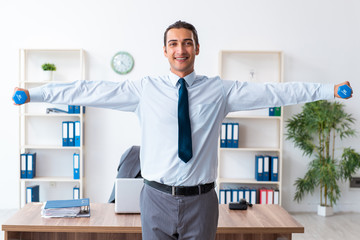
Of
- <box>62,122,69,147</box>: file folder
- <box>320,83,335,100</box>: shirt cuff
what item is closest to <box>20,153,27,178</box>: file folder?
<box>62,122,69,147</box>: file folder

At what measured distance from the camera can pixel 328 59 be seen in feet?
16.3

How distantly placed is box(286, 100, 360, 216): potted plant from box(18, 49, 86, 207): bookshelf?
2.66 metres

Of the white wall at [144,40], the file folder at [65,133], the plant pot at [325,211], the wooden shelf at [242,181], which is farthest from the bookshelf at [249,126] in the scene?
the file folder at [65,133]

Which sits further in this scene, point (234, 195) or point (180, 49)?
point (234, 195)

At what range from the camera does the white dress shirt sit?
1.69 m

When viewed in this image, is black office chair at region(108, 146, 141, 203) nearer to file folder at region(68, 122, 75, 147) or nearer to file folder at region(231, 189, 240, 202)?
file folder at region(68, 122, 75, 147)

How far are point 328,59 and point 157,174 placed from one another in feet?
12.9

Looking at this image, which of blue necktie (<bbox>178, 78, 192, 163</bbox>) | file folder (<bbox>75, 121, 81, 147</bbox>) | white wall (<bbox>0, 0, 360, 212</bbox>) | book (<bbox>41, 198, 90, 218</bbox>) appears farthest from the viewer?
white wall (<bbox>0, 0, 360, 212</bbox>)

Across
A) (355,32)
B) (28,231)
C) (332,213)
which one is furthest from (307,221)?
(28,231)

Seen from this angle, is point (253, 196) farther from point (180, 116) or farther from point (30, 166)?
point (180, 116)

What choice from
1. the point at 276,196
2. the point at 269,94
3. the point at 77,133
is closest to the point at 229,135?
the point at 276,196

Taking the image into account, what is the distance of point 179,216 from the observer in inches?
64.8

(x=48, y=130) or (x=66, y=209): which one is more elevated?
(x=48, y=130)

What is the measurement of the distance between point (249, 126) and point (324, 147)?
3.16 feet
